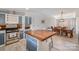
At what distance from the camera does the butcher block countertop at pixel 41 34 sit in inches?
90.0

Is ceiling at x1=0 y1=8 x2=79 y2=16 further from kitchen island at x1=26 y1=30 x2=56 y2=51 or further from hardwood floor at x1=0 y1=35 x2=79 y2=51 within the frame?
hardwood floor at x1=0 y1=35 x2=79 y2=51

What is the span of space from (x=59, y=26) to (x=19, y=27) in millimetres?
705

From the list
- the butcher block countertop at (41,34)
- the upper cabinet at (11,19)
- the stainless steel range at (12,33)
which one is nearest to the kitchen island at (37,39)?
the butcher block countertop at (41,34)

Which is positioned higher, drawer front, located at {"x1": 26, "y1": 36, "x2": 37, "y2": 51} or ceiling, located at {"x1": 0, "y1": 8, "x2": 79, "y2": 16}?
ceiling, located at {"x1": 0, "y1": 8, "x2": 79, "y2": 16}

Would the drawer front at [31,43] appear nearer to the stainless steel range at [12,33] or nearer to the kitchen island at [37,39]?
the kitchen island at [37,39]

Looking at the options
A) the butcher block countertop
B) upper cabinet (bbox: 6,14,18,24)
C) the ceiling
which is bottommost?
the butcher block countertop

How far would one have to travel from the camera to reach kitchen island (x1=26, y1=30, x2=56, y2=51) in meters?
2.29

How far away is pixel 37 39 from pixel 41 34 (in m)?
0.11

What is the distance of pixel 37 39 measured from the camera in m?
2.31

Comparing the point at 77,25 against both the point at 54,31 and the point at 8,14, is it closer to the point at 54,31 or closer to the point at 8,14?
the point at 54,31

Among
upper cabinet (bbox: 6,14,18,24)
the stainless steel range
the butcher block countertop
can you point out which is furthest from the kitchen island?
upper cabinet (bbox: 6,14,18,24)
